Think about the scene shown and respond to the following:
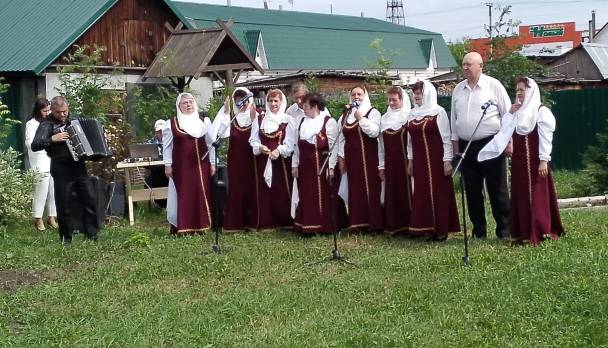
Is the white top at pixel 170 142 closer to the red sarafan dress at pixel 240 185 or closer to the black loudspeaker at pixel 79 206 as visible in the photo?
the red sarafan dress at pixel 240 185

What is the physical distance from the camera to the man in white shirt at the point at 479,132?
8711 mm

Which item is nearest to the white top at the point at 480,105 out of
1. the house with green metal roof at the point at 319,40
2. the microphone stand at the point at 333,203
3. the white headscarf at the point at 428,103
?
the white headscarf at the point at 428,103

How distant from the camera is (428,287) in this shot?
699 cm

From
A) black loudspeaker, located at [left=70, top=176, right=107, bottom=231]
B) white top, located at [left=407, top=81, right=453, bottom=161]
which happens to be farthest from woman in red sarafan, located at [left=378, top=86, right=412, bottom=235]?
black loudspeaker, located at [left=70, top=176, right=107, bottom=231]

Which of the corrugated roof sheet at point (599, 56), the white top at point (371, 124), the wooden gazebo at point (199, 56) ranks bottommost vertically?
the white top at point (371, 124)

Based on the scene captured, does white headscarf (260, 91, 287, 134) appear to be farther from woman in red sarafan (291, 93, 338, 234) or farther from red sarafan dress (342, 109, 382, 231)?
red sarafan dress (342, 109, 382, 231)

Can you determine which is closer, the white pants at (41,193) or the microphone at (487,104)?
the microphone at (487,104)

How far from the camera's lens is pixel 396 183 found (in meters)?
9.72

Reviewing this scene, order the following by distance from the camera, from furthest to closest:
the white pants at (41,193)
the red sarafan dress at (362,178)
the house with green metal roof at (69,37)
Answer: the house with green metal roof at (69,37) → the white pants at (41,193) → the red sarafan dress at (362,178)

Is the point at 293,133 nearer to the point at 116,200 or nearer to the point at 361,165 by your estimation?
the point at 361,165

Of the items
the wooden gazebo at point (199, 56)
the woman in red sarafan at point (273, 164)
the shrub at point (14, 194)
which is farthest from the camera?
the wooden gazebo at point (199, 56)

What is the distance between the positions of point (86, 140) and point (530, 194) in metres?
4.84

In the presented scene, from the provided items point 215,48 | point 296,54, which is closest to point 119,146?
point 215,48

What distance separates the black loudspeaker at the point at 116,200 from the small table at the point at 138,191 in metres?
0.23
